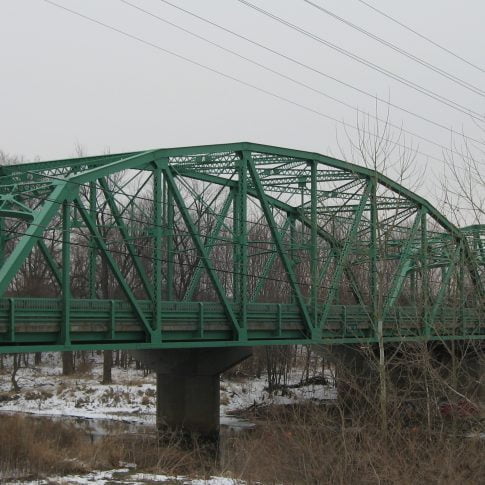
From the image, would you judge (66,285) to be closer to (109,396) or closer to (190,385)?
(190,385)

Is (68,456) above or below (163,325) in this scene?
below

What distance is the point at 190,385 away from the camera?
31.7 meters

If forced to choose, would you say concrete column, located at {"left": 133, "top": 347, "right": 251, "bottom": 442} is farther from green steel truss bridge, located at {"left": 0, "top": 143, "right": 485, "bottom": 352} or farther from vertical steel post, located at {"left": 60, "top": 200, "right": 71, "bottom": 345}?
vertical steel post, located at {"left": 60, "top": 200, "right": 71, "bottom": 345}

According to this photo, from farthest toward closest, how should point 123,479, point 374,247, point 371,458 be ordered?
point 374,247 < point 123,479 < point 371,458

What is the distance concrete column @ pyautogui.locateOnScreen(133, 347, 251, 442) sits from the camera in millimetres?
31188

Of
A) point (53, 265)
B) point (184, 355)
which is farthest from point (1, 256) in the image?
point (184, 355)

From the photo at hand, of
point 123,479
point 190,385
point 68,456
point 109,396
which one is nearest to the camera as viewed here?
point 123,479

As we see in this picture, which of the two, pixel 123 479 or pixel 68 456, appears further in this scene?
pixel 68 456

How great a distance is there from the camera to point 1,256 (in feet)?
88.8

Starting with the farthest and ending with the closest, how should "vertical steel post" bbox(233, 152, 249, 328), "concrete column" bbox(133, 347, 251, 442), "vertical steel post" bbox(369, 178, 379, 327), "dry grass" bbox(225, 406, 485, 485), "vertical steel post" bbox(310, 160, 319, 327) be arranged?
"concrete column" bbox(133, 347, 251, 442) < "vertical steel post" bbox(310, 160, 319, 327) < "vertical steel post" bbox(233, 152, 249, 328) < "vertical steel post" bbox(369, 178, 379, 327) < "dry grass" bbox(225, 406, 485, 485)

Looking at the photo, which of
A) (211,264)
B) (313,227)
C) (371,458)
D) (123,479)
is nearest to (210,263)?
(211,264)

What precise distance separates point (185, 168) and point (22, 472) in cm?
1310

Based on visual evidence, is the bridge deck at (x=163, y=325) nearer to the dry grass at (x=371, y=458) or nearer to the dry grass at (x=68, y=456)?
the dry grass at (x=371, y=458)

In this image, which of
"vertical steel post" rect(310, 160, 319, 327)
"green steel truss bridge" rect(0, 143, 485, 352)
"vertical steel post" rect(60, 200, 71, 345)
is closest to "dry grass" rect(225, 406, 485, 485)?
"green steel truss bridge" rect(0, 143, 485, 352)
